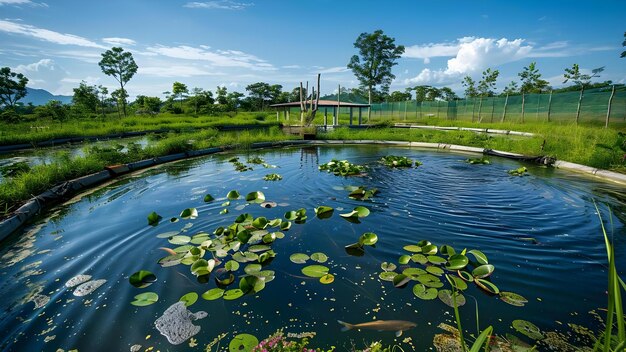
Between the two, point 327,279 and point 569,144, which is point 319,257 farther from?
point 569,144

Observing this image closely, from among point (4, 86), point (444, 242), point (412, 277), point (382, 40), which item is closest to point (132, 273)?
point (412, 277)

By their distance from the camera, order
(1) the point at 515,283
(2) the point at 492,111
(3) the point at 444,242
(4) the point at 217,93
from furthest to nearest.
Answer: (4) the point at 217,93 → (2) the point at 492,111 → (3) the point at 444,242 → (1) the point at 515,283

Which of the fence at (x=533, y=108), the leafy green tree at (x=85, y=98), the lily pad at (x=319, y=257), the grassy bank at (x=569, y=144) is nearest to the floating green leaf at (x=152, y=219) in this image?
the lily pad at (x=319, y=257)

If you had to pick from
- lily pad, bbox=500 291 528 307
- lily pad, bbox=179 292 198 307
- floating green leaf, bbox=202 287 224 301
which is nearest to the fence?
lily pad, bbox=500 291 528 307

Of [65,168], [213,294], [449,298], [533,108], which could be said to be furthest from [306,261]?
[533,108]

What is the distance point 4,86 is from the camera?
1112 inches

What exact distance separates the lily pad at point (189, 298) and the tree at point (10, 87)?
134 feet

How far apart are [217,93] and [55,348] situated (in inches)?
1761

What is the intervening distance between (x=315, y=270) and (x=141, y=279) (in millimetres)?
1488

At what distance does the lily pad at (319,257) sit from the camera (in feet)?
8.87

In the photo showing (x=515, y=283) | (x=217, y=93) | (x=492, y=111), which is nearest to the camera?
(x=515, y=283)

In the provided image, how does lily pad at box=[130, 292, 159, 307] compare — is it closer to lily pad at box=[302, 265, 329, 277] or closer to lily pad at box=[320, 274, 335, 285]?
lily pad at box=[302, 265, 329, 277]

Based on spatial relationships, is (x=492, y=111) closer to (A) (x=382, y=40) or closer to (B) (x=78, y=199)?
(A) (x=382, y=40)

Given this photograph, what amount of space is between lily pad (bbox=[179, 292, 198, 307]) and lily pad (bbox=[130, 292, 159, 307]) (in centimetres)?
20
